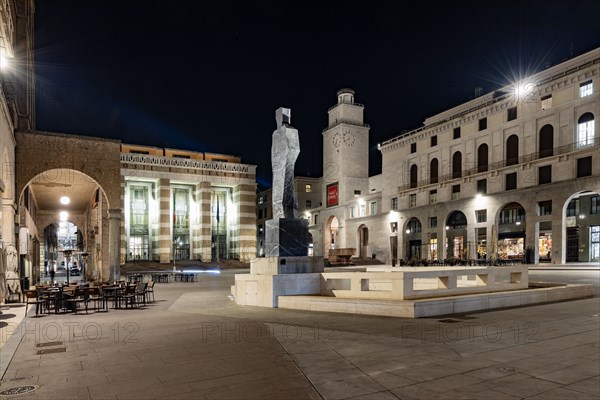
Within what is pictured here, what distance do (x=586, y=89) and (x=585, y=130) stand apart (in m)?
3.72

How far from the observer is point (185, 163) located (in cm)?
6350

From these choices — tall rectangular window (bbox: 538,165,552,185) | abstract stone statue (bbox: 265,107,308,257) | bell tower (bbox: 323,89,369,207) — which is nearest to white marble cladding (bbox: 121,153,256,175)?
bell tower (bbox: 323,89,369,207)

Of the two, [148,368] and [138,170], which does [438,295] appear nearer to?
[148,368]

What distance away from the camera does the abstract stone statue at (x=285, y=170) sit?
14992mm

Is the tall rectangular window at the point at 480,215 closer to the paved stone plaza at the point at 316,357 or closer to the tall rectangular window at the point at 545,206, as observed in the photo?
the tall rectangular window at the point at 545,206

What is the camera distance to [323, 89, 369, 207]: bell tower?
231ft

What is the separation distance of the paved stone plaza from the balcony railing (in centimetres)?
3432

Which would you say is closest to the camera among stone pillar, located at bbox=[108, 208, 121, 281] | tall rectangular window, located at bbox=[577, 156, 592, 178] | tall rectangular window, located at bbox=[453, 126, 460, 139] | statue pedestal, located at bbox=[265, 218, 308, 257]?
statue pedestal, located at bbox=[265, 218, 308, 257]

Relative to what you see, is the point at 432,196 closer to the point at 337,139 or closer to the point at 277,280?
the point at 337,139

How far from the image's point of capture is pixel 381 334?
8.98 meters

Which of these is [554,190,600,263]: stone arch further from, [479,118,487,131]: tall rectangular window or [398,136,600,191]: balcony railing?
[479,118,487,131]: tall rectangular window

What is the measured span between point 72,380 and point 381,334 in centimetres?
573

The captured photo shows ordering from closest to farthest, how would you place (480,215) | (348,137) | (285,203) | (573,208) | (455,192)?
(285,203), (480,215), (573,208), (455,192), (348,137)

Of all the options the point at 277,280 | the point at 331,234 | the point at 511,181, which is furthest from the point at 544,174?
the point at 331,234
